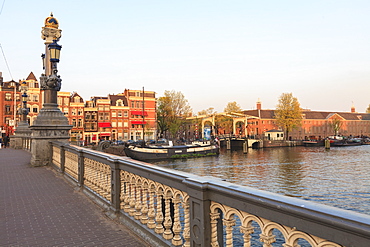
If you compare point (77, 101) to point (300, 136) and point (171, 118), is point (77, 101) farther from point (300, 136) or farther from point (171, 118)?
point (300, 136)

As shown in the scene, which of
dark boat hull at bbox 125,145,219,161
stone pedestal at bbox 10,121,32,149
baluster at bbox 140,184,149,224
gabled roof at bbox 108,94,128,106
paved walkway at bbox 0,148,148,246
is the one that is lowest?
dark boat hull at bbox 125,145,219,161

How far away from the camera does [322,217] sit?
1.90 metres

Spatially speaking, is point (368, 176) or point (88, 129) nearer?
point (368, 176)

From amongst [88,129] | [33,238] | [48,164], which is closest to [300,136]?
[88,129]

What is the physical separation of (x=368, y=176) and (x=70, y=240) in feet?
85.6

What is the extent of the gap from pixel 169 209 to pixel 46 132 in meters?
→ 10.9

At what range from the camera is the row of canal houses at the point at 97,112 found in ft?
194

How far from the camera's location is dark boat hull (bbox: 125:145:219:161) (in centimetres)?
4022

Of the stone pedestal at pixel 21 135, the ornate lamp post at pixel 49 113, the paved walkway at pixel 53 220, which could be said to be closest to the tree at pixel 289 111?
the stone pedestal at pixel 21 135

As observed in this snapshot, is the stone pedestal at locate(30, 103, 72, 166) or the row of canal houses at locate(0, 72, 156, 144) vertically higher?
the row of canal houses at locate(0, 72, 156, 144)

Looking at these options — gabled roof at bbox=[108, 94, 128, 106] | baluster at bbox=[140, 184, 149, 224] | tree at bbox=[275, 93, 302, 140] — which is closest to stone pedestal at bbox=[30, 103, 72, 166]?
baluster at bbox=[140, 184, 149, 224]

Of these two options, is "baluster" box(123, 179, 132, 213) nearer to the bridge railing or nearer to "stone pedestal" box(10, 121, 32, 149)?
the bridge railing

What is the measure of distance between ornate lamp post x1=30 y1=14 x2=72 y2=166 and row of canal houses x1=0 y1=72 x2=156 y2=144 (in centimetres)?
4776

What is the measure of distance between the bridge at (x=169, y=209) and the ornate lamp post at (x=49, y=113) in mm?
3546
